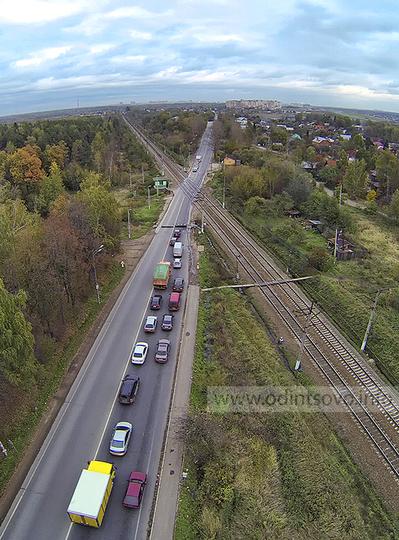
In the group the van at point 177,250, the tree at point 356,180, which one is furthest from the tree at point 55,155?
the tree at point 356,180

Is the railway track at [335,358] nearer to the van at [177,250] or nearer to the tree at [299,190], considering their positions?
the van at [177,250]

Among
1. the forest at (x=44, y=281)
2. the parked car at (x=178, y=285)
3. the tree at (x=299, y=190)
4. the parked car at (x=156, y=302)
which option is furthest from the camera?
the tree at (x=299, y=190)

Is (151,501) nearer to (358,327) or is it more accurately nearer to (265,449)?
(265,449)

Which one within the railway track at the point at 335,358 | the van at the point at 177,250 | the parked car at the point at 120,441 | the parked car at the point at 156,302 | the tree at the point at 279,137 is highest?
the tree at the point at 279,137

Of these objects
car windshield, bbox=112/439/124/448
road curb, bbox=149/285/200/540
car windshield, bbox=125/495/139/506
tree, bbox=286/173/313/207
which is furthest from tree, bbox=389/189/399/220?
car windshield, bbox=125/495/139/506

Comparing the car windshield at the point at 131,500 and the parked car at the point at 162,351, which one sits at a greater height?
the parked car at the point at 162,351

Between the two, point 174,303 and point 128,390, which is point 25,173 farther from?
point 128,390

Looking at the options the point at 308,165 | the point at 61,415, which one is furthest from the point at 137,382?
the point at 308,165
